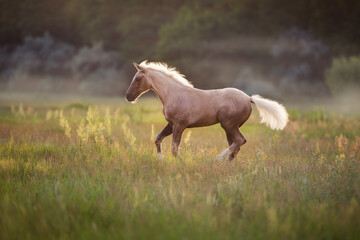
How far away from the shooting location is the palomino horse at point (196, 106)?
19.5 ft

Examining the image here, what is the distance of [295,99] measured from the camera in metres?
29.6

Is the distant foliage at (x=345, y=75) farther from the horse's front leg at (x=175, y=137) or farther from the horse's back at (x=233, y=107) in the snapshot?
the horse's front leg at (x=175, y=137)

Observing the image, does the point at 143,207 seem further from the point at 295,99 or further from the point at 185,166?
the point at 295,99

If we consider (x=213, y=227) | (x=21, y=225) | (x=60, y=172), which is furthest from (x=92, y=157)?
(x=213, y=227)

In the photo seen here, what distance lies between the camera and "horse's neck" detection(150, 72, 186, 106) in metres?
6.05

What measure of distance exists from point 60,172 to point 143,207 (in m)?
2.10

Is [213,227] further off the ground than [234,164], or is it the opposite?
[234,164]

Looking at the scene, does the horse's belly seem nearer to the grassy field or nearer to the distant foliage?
the grassy field

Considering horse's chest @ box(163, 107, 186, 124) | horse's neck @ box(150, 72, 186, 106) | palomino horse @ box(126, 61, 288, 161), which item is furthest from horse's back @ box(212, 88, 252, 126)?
horse's neck @ box(150, 72, 186, 106)

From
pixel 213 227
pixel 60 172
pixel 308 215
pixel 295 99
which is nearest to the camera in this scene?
pixel 213 227

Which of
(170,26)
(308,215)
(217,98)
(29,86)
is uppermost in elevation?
(170,26)

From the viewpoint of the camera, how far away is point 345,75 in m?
24.2

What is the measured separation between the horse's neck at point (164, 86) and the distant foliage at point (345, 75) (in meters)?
20.5

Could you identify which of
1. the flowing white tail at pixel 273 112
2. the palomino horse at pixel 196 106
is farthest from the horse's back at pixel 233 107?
the flowing white tail at pixel 273 112
